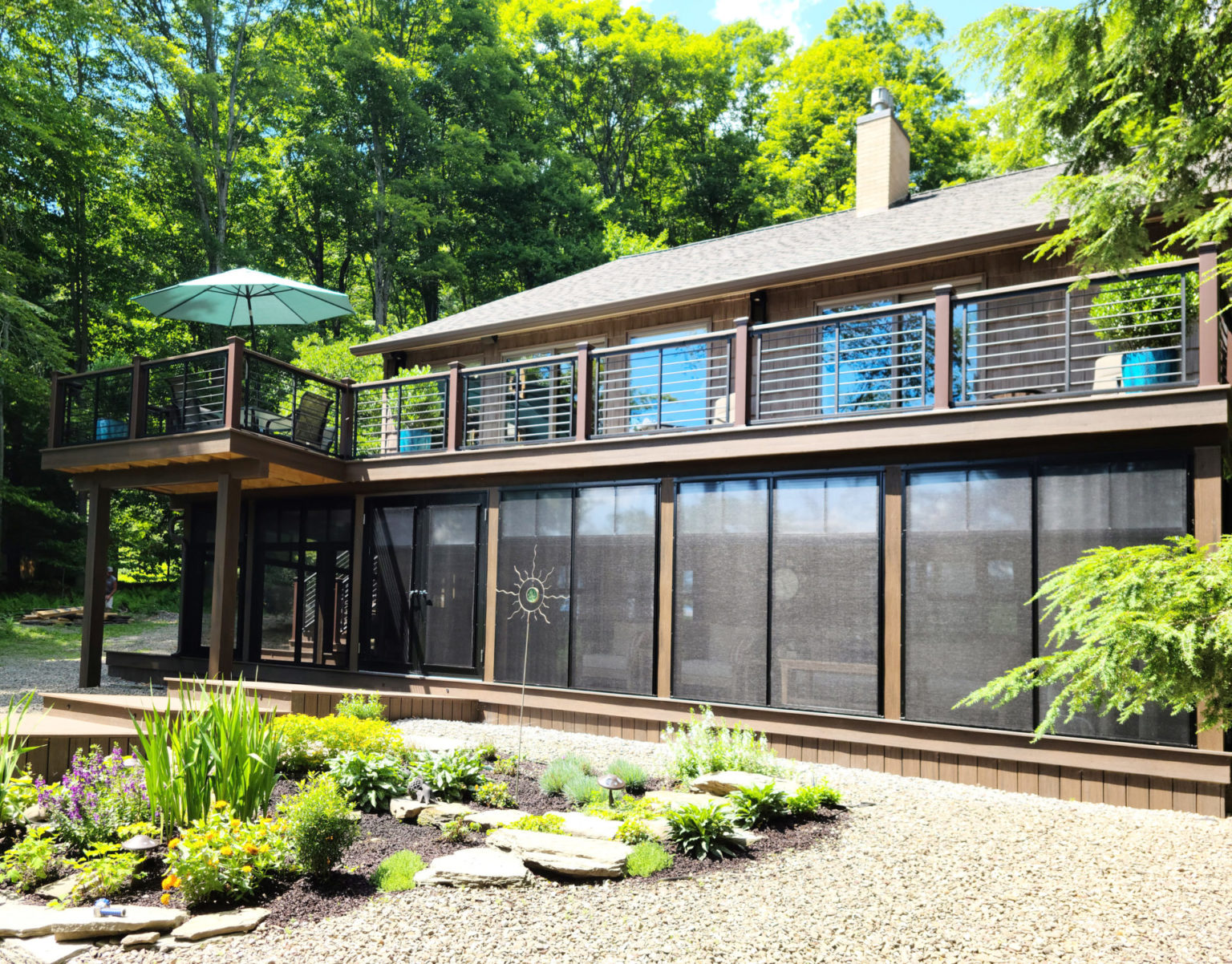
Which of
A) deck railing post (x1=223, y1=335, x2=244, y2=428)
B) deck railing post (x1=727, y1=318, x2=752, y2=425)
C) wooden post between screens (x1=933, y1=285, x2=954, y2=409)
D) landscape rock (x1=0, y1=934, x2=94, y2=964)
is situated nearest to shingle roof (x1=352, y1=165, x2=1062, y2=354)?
deck railing post (x1=727, y1=318, x2=752, y2=425)

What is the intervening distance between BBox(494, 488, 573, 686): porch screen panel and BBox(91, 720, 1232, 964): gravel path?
5131mm

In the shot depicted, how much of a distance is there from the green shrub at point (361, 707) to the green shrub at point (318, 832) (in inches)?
162

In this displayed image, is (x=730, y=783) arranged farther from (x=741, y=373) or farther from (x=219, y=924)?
(x=741, y=373)

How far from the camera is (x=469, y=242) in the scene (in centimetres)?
3012

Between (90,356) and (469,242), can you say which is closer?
(90,356)

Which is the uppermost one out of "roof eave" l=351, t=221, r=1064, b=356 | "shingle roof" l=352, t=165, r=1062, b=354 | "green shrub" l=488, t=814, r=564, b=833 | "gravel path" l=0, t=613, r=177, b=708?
"shingle roof" l=352, t=165, r=1062, b=354

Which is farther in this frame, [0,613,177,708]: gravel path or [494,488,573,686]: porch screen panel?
[0,613,177,708]: gravel path

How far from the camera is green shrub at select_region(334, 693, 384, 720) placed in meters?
9.22

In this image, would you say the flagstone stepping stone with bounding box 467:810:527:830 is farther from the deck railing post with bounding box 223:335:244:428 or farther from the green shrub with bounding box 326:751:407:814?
the deck railing post with bounding box 223:335:244:428

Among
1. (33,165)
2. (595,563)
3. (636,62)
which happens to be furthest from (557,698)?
(636,62)

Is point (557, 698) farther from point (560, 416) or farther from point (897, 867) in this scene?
point (897, 867)

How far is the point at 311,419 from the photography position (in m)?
12.4

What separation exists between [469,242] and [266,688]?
22.7 meters

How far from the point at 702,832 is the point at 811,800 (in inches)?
45.7
